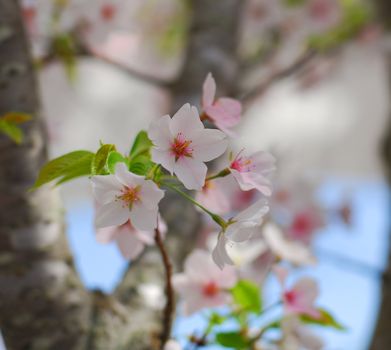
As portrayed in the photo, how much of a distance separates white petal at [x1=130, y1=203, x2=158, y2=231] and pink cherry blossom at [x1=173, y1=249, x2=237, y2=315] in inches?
8.0

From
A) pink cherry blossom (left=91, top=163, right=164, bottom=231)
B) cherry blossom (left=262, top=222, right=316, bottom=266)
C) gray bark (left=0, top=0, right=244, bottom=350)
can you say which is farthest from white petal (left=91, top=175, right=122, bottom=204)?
cherry blossom (left=262, top=222, right=316, bottom=266)

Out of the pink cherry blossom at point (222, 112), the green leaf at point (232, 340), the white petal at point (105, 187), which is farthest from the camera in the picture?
the green leaf at point (232, 340)

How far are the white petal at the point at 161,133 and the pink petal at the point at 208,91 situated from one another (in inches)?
3.0

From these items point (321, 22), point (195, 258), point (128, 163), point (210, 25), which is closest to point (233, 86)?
point (210, 25)

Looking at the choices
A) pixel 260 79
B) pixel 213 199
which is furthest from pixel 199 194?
pixel 260 79

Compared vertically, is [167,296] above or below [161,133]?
below

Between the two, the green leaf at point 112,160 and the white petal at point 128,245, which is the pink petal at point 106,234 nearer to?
the white petal at point 128,245

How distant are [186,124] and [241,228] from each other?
3.5 inches

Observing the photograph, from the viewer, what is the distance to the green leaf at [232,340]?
2.06 ft

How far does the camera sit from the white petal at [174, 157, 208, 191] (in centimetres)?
44

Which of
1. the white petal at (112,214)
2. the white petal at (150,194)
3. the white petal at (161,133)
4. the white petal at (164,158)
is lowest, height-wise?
the white petal at (112,214)

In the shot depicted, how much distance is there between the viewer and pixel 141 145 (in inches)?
19.9

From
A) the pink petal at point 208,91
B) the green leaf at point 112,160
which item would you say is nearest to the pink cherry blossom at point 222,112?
the pink petal at point 208,91

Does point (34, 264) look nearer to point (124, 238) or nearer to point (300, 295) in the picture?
point (124, 238)
